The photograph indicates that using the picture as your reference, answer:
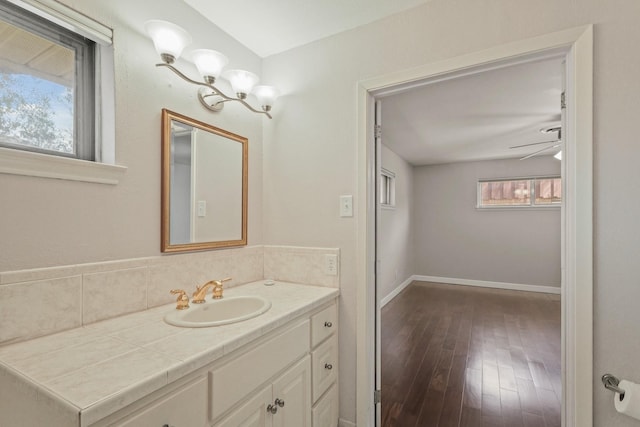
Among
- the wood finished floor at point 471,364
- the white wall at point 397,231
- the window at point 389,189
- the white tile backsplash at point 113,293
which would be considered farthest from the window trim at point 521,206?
the white tile backsplash at point 113,293

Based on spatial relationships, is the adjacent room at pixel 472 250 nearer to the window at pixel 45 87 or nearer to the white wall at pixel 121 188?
the white wall at pixel 121 188

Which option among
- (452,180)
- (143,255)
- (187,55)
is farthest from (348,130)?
(452,180)

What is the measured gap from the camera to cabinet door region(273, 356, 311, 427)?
3.94 ft

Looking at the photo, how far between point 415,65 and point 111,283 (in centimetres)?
178

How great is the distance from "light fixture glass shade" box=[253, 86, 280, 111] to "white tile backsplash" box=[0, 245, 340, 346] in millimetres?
940

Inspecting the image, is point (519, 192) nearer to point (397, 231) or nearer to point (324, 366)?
point (397, 231)

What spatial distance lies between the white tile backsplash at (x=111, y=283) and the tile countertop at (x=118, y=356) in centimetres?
5

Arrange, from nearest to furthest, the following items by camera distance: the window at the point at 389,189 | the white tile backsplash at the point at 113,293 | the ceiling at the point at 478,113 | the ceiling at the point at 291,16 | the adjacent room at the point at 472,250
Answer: the white tile backsplash at the point at 113,293, the ceiling at the point at 291,16, the adjacent room at the point at 472,250, the ceiling at the point at 478,113, the window at the point at 389,189

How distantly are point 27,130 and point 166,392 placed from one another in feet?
3.47

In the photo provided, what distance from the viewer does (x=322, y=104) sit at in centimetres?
180

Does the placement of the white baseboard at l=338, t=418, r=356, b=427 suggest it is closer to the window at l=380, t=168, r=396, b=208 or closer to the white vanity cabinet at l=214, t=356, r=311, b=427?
the white vanity cabinet at l=214, t=356, r=311, b=427

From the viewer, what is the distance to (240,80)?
165 cm

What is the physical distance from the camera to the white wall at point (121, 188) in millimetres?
990

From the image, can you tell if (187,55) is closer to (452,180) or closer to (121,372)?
(121,372)
